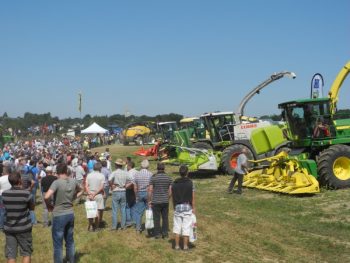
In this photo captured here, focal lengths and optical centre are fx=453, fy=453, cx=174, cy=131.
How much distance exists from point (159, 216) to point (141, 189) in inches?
28.6

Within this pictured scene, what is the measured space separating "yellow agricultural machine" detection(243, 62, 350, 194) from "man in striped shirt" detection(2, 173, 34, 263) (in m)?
8.23

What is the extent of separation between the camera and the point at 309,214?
34.6 feet

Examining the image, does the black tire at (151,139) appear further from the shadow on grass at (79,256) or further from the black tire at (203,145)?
the shadow on grass at (79,256)

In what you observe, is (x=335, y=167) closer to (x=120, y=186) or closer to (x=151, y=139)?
(x=120, y=186)

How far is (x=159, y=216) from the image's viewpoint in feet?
28.4

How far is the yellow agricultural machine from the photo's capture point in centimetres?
1308

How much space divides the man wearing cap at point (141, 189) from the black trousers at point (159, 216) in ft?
1.96

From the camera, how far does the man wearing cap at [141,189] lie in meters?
9.05

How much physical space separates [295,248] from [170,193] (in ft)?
8.00

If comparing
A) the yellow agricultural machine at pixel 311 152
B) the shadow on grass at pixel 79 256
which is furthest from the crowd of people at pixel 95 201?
the yellow agricultural machine at pixel 311 152

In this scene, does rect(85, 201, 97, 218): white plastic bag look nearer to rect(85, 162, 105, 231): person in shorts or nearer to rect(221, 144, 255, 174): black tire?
rect(85, 162, 105, 231): person in shorts

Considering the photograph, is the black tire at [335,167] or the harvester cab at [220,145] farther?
the harvester cab at [220,145]

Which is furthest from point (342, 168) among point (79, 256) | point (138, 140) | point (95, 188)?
point (138, 140)

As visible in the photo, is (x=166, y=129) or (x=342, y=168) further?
(x=166, y=129)
